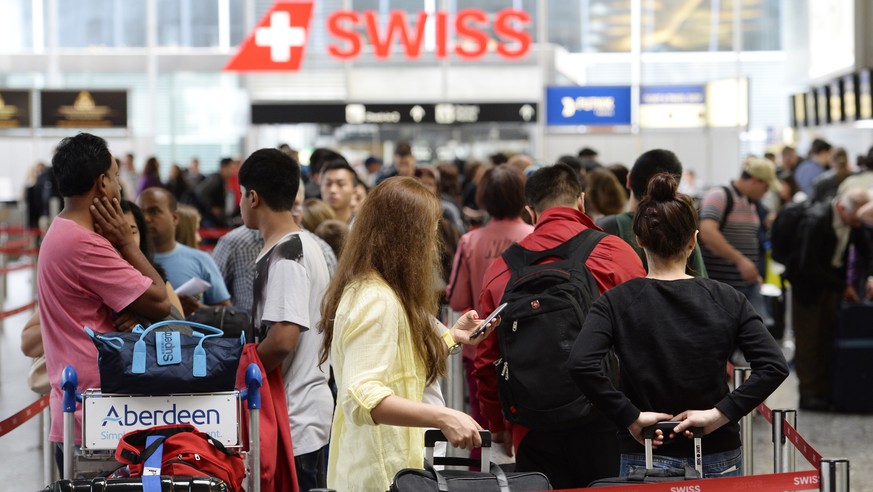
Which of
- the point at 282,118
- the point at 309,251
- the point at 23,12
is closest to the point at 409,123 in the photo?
the point at 282,118

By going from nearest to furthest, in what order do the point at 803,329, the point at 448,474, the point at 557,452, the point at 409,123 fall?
the point at 448,474 < the point at 557,452 < the point at 803,329 < the point at 409,123

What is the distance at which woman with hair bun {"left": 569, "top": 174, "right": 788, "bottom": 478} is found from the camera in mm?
3471

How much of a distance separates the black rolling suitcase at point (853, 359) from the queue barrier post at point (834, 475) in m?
5.66

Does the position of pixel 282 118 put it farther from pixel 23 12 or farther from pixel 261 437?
pixel 261 437

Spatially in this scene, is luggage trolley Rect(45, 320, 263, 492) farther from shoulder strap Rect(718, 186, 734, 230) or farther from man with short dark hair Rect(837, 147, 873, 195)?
man with short dark hair Rect(837, 147, 873, 195)

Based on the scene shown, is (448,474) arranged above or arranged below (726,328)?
below

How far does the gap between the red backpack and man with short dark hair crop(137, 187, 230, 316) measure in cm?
221

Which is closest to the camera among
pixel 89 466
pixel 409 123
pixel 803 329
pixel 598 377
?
pixel 598 377

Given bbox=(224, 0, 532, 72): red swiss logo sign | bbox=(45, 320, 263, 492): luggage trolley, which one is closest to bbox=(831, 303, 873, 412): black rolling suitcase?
bbox=(45, 320, 263, 492): luggage trolley

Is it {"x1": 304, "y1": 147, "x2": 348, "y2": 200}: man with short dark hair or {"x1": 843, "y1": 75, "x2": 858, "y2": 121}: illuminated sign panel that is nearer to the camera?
{"x1": 304, "y1": 147, "x2": 348, "y2": 200}: man with short dark hair

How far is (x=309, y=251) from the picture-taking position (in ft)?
13.9

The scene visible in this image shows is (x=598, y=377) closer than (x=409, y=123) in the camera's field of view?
Yes

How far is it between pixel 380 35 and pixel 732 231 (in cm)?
1391

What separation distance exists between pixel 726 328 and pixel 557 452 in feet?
3.02
